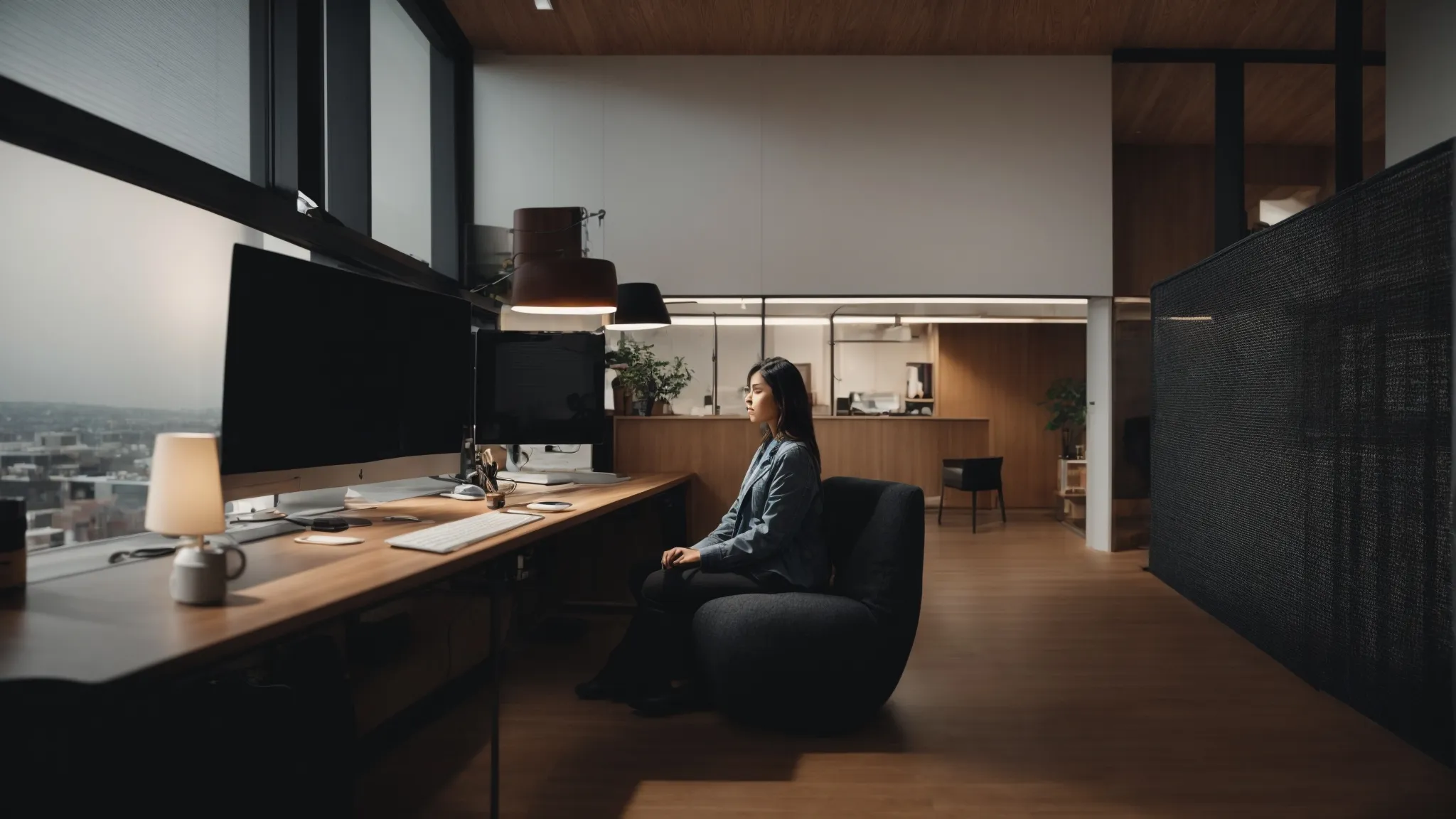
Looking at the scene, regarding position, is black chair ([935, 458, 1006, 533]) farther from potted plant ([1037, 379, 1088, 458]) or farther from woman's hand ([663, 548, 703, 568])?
woman's hand ([663, 548, 703, 568])

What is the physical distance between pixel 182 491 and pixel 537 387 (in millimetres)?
2407

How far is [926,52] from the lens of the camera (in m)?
6.05

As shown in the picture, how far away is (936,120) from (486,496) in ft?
15.8

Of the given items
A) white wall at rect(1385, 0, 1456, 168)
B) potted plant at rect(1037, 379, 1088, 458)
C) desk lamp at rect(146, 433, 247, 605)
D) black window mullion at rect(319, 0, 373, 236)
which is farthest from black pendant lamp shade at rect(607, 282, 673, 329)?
potted plant at rect(1037, 379, 1088, 458)

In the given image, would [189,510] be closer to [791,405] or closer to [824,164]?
[791,405]

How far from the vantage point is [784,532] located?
272cm

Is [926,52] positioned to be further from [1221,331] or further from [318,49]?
[318,49]

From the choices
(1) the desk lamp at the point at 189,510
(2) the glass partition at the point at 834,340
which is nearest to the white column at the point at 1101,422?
(2) the glass partition at the point at 834,340

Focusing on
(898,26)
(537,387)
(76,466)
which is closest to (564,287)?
(537,387)

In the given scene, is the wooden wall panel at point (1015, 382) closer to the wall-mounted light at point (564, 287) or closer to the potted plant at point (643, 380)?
the potted plant at point (643, 380)

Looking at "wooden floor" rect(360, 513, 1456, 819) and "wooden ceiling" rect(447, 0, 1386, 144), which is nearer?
"wooden floor" rect(360, 513, 1456, 819)

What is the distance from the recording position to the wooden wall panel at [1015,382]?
31.1 feet

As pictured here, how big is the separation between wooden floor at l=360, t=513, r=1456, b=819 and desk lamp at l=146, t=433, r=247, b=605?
1.15 metres

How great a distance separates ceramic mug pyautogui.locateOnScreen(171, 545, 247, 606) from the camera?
129 centimetres
